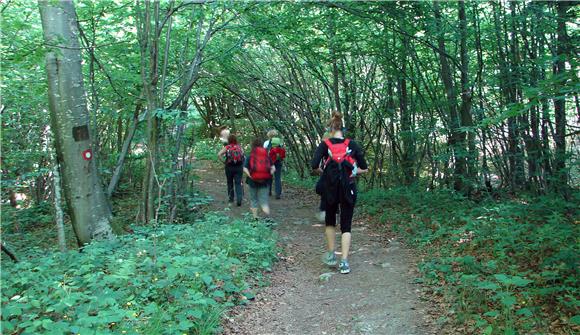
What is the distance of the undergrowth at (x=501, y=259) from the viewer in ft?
11.7

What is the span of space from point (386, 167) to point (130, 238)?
32.6 feet

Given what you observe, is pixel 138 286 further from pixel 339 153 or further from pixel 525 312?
pixel 525 312

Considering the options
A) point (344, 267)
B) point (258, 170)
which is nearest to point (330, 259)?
point (344, 267)

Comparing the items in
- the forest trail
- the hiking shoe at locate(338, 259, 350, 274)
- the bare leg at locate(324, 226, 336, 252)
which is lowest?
the forest trail

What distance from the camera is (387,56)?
32.1 ft

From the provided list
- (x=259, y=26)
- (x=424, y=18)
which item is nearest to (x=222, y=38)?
(x=259, y=26)

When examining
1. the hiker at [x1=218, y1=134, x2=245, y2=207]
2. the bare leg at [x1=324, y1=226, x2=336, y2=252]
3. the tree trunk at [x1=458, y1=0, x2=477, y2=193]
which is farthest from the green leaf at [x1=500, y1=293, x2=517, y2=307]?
the hiker at [x1=218, y1=134, x2=245, y2=207]

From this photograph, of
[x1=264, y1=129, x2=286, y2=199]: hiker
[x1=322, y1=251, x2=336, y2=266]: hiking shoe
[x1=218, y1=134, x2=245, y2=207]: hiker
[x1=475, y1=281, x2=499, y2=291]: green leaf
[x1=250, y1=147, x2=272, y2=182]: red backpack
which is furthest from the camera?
[x1=264, y1=129, x2=286, y2=199]: hiker

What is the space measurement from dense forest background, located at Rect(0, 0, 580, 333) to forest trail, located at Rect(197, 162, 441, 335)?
1.67ft

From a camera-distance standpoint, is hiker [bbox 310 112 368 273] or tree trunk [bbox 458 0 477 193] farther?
tree trunk [bbox 458 0 477 193]

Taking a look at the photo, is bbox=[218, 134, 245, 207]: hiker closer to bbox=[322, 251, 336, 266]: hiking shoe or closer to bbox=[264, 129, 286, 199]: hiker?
bbox=[264, 129, 286, 199]: hiker

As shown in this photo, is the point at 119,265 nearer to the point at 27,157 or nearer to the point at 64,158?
the point at 64,158

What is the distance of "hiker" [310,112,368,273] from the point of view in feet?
17.5

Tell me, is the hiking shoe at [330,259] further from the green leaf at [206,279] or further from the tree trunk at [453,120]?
the tree trunk at [453,120]
